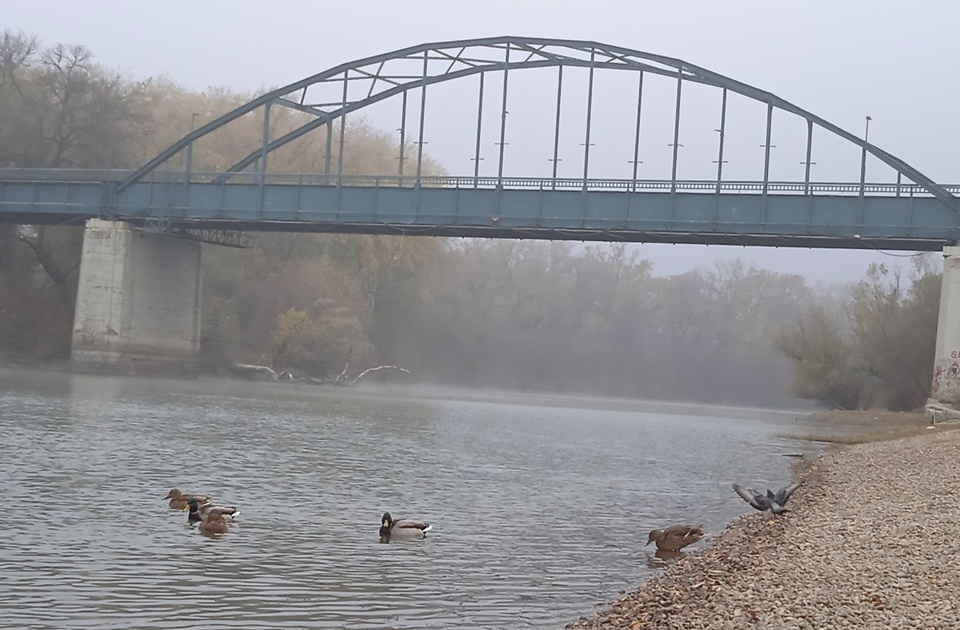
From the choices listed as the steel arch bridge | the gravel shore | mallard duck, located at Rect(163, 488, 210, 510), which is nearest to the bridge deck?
the steel arch bridge

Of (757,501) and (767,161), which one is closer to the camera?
(757,501)

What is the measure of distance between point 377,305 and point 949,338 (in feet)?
155

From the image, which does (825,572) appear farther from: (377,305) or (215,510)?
(377,305)

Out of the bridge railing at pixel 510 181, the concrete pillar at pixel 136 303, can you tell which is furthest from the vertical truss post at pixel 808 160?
the concrete pillar at pixel 136 303

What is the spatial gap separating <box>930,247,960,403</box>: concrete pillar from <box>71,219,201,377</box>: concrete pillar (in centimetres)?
4211

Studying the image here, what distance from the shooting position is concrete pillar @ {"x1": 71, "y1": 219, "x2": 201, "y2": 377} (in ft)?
240

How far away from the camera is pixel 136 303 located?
7475 centimetres

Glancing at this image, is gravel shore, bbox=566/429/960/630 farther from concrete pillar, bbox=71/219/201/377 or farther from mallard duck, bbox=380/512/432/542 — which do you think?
concrete pillar, bbox=71/219/201/377

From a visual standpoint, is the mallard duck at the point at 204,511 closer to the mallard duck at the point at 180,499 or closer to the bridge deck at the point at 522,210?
the mallard duck at the point at 180,499

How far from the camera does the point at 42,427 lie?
34469 millimetres

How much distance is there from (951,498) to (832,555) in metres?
7.04

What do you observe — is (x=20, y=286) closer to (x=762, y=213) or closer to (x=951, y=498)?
(x=762, y=213)

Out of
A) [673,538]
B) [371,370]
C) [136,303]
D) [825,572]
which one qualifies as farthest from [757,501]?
[371,370]

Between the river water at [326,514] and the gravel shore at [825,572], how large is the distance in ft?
3.63
